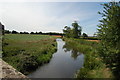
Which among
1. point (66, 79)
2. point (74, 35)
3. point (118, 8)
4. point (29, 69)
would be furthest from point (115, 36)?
point (74, 35)

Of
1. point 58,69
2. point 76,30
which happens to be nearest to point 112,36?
point 58,69

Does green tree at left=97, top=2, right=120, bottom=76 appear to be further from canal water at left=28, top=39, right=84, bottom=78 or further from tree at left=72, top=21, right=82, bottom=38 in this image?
tree at left=72, top=21, right=82, bottom=38

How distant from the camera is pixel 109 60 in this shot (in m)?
5.75

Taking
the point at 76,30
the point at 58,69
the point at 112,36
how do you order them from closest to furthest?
1. the point at 112,36
2. the point at 58,69
3. the point at 76,30

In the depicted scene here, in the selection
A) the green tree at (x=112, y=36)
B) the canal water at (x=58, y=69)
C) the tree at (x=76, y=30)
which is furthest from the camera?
the tree at (x=76, y=30)

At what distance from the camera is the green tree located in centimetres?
548

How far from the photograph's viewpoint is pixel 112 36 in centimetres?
558

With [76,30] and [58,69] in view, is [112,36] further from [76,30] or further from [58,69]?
[76,30]

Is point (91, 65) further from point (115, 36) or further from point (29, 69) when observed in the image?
point (29, 69)

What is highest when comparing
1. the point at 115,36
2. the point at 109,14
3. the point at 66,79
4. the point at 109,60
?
the point at 109,14

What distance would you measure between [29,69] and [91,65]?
230 inches

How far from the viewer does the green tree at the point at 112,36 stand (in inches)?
216

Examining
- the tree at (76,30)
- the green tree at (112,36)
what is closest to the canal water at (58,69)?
the green tree at (112,36)

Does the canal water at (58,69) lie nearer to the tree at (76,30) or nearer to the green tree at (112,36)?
the green tree at (112,36)
